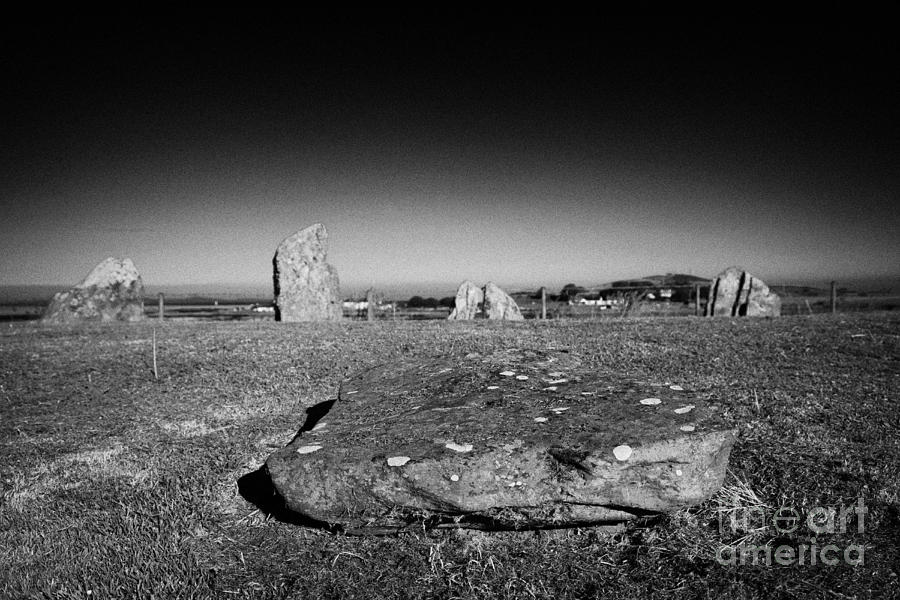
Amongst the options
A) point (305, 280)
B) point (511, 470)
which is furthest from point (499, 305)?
point (511, 470)

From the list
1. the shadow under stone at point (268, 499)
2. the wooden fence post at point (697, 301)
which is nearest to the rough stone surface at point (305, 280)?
the wooden fence post at point (697, 301)

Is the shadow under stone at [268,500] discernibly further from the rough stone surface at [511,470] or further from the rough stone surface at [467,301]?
the rough stone surface at [467,301]

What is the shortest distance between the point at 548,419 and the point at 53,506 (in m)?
3.85

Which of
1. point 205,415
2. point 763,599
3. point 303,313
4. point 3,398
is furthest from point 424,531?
point 303,313

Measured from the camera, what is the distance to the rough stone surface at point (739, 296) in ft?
65.0

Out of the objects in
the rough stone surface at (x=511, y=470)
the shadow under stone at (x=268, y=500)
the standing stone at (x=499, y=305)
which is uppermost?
the standing stone at (x=499, y=305)

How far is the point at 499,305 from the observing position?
20.3 metres

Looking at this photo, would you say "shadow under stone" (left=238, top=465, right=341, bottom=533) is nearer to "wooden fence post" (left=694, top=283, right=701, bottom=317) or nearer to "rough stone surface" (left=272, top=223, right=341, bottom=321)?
"rough stone surface" (left=272, top=223, right=341, bottom=321)

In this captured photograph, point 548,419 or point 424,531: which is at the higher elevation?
point 548,419

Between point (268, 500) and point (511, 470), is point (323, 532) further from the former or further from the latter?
point (511, 470)

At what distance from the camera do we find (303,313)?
1872 cm

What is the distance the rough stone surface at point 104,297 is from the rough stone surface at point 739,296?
22.8 metres

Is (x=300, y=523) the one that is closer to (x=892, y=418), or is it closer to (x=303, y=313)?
(x=892, y=418)

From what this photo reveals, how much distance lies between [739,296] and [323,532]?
20.8 metres
